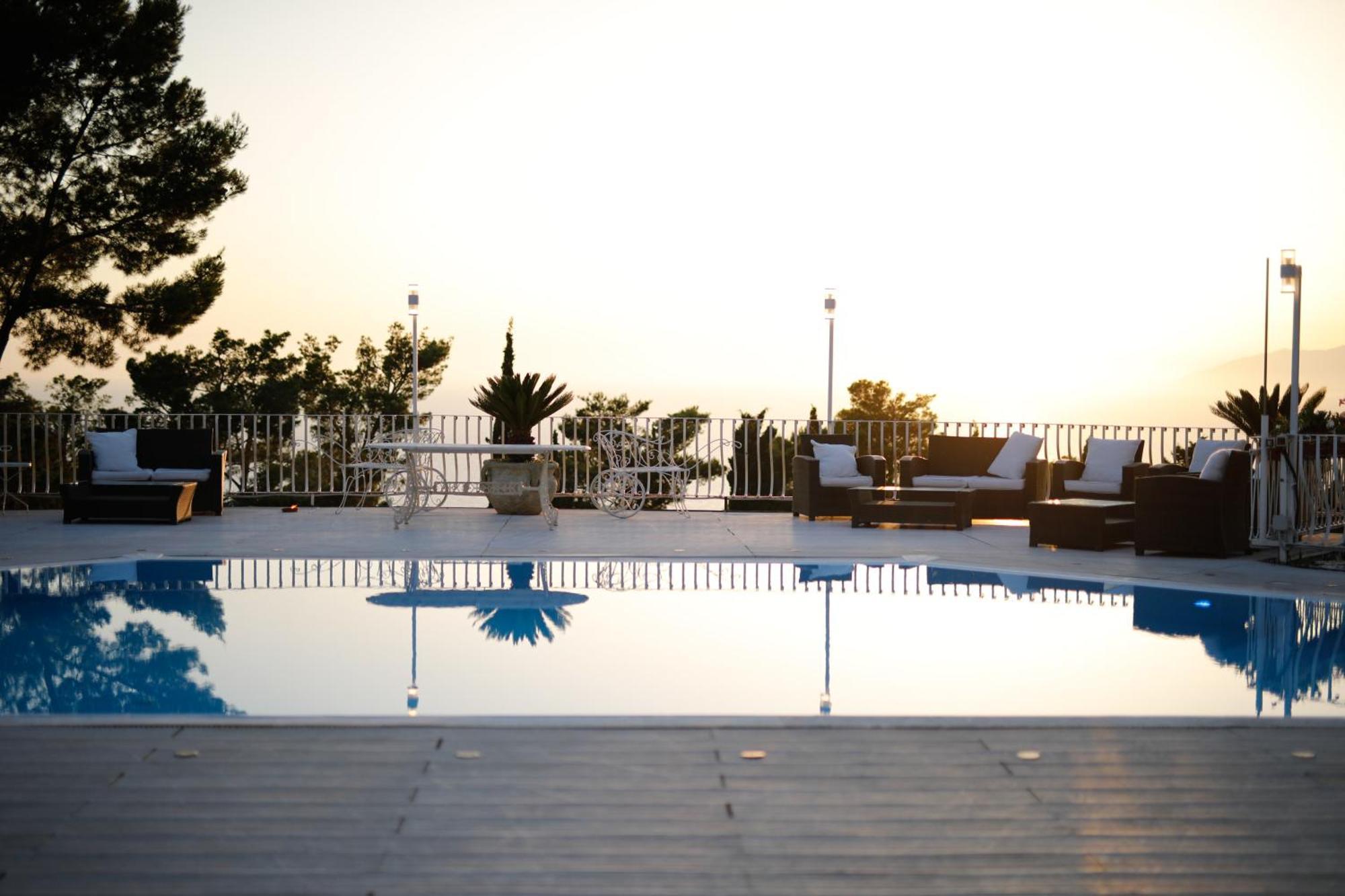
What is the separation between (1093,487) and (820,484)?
2.18 metres

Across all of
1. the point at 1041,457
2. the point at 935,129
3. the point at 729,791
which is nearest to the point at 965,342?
the point at 935,129

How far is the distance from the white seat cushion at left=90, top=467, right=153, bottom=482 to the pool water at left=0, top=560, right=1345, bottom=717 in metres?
2.90

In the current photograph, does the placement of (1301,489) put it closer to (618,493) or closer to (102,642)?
(618,493)

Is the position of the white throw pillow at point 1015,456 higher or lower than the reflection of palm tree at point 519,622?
higher

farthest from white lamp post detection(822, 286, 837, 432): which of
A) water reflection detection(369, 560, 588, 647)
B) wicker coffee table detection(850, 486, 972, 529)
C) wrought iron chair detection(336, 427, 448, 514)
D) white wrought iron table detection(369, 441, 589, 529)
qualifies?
water reflection detection(369, 560, 588, 647)

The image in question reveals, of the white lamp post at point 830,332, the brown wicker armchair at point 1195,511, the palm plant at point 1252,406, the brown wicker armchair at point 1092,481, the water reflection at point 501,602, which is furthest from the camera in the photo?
the palm plant at point 1252,406

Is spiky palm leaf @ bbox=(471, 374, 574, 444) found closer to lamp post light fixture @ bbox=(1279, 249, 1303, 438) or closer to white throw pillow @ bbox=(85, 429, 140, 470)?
white throw pillow @ bbox=(85, 429, 140, 470)

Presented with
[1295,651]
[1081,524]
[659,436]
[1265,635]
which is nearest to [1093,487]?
Result: [1081,524]

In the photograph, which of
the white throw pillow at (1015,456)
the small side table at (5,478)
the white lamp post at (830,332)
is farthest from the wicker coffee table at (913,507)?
the small side table at (5,478)

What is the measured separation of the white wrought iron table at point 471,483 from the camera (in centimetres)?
882

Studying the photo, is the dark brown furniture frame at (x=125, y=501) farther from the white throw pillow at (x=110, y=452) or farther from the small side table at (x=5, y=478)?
the small side table at (x=5, y=478)

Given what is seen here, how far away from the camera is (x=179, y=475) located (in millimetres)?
10070

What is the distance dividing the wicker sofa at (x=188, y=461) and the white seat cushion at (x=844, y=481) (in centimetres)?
504

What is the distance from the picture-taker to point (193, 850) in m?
2.30
